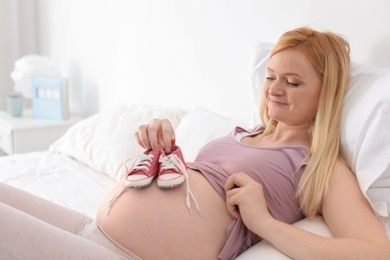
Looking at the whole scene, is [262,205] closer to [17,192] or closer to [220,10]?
[17,192]

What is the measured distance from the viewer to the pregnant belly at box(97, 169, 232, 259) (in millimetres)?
1020

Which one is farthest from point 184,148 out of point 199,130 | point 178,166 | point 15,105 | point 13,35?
point 13,35

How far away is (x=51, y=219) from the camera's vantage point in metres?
1.11

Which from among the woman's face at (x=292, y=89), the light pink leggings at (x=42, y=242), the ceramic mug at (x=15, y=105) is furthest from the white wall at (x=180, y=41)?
the light pink leggings at (x=42, y=242)

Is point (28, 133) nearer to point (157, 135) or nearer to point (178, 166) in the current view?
point (157, 135)

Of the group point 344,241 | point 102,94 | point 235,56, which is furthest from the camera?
point 102,94

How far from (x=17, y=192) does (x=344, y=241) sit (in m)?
0.73

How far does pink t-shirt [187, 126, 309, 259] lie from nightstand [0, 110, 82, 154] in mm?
1696

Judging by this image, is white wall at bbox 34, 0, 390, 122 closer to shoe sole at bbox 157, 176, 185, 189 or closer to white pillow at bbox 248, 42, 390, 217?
white pillow at bbox 248, 42, 390, 217

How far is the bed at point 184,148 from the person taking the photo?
3.34 ft

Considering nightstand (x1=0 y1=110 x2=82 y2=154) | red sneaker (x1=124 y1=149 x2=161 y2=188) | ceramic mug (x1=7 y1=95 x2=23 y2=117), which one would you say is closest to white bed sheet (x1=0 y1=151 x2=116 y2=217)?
red sneaker (x1=124 y1=149 x2=161 y2=188)

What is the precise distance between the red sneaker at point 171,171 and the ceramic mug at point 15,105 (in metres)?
1.92

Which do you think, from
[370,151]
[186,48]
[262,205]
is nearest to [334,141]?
[370,151]

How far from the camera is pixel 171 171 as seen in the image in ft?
3.58
